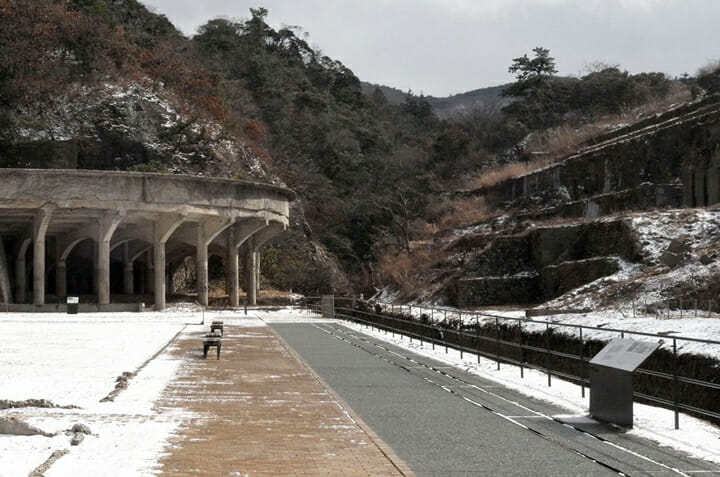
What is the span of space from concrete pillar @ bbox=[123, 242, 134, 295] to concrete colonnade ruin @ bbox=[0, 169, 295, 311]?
0.23ft

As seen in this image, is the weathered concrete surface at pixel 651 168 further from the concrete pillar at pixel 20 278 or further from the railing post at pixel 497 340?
the concrete pillar at pixel 20 278

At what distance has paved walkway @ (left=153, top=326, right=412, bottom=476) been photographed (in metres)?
8.65

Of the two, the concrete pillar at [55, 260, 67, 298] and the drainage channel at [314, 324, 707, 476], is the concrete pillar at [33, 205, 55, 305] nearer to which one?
the concrete pillar at [55, 260, 67, 298]

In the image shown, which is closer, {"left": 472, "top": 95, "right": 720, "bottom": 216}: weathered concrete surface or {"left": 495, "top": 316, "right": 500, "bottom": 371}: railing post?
{"left": 495, "top": 316, "right": 500, "bottom": 371}: railing post

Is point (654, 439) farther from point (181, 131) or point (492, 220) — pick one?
point (181, 131)

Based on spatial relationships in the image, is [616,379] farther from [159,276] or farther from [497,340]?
[159,276]

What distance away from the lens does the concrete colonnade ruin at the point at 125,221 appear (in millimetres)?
44406

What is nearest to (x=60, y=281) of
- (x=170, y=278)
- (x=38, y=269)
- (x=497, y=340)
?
(x=38, y=269)

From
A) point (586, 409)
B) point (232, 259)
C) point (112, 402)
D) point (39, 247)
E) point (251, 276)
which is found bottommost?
point (586, 409)

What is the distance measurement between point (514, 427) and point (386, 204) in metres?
72.8

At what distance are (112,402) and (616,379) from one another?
6.88 metres

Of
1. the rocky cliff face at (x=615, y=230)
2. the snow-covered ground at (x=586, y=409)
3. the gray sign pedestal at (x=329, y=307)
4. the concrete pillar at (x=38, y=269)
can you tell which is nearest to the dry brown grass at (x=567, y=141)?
the rocky cliff face at (x=615, y=230)

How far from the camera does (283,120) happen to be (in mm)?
97438

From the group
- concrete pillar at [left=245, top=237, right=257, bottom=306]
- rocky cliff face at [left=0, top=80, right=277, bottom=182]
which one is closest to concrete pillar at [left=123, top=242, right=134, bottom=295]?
rocky cliff face at [left=0, top=80, right=277, bottom=182]
